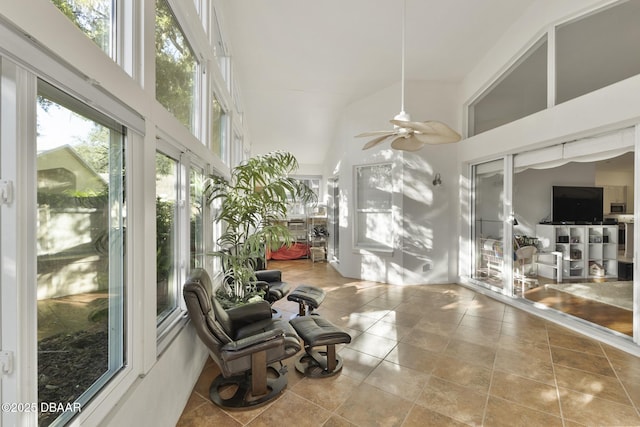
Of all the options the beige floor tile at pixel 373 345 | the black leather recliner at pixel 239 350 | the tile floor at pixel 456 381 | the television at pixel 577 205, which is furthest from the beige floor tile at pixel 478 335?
the television at pixel 577 205

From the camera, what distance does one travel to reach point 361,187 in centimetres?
602

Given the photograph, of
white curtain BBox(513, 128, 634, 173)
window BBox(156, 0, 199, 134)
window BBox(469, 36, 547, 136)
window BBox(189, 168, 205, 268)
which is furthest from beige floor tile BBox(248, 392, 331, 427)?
window BBox(469, 36, 547, 136)

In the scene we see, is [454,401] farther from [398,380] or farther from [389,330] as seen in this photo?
[389,330]

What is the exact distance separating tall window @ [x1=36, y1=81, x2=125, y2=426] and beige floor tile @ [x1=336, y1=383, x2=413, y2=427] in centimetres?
150

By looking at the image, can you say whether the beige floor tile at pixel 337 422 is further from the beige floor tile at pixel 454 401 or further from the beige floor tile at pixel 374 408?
the beige floor tile at pixel 454 401

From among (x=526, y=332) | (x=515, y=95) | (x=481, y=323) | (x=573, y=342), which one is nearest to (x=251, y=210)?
(x=481, y=323)

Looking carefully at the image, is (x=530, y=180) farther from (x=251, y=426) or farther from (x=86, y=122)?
(x=86, y=122)

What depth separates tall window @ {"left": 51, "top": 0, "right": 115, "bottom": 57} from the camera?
106 centimetres

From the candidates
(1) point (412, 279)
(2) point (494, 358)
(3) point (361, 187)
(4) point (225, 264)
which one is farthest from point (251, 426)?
(3) point (361, 187)

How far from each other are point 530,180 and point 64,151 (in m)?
5.46

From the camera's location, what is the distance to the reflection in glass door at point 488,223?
177 inches

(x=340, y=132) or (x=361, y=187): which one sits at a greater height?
(x=340, y=132)

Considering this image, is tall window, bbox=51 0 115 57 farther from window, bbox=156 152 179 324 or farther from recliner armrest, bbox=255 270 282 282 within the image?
recliner armrest, bbox=255 270 282 282

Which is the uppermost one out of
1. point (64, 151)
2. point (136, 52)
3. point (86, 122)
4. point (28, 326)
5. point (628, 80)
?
point (628, 80)
